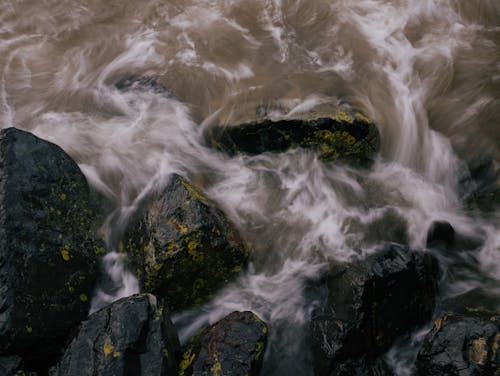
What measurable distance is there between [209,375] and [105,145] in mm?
3508

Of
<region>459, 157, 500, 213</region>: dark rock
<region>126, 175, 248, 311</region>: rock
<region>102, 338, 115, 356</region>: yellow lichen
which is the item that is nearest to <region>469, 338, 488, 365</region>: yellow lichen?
<region>459, 157, 500, 213</region>: dark rock

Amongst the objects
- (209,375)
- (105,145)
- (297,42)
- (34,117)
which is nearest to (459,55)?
(297,42)

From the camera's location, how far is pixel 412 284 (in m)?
4.37

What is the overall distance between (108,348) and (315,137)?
321 cm

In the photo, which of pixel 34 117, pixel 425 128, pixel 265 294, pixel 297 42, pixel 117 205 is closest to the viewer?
pixel 265 294

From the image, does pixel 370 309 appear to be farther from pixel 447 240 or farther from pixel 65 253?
pixel 65 253

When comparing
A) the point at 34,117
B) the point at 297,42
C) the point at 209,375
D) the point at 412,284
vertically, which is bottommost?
the point at 34,117

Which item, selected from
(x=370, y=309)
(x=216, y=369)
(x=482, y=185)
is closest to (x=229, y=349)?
(x=216, y=369)

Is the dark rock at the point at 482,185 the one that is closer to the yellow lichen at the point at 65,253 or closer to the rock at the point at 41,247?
the rock at the point at 41,247

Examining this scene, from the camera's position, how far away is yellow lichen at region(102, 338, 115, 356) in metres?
3.77

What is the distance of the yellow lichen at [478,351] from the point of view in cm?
365

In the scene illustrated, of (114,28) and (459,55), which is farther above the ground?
(459,55)

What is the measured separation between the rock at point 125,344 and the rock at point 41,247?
0.42 meters

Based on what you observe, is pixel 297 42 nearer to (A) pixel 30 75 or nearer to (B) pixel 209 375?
(A) pixel 30 75
